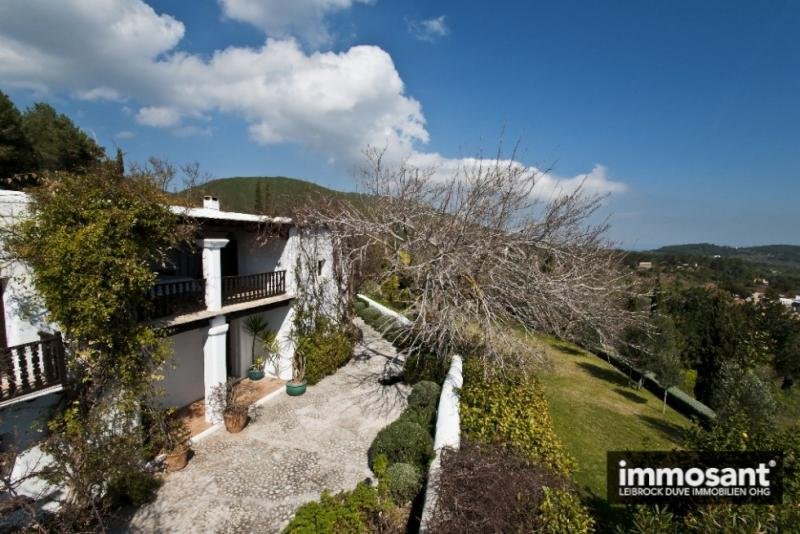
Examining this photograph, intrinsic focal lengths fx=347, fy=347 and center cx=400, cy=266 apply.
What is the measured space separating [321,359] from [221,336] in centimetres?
436

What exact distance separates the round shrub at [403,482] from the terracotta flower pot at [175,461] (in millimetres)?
5092

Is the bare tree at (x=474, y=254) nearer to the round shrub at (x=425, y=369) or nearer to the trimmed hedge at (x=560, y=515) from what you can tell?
the round shrub at (x=425, y=369)

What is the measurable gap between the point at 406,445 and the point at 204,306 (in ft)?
22.3

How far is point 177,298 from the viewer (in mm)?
9195

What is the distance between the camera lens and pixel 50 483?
619cm

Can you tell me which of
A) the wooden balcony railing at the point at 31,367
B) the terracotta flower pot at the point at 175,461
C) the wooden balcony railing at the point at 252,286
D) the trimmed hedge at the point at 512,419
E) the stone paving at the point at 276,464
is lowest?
the stone paving at the point at 276,464

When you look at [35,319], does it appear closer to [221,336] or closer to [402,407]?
[221,336]

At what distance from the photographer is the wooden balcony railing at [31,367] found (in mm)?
5879

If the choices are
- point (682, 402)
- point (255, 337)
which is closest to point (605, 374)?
point (682, 402)

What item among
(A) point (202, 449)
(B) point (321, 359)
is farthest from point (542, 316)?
(A) point (202, 449)

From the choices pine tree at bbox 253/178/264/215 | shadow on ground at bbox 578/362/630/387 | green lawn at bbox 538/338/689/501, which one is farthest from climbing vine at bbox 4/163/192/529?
shadow on ground at bbox 578/362/630/387

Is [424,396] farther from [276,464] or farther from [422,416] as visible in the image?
[276,464]

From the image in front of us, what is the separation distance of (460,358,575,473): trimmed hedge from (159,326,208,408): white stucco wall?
8.18m

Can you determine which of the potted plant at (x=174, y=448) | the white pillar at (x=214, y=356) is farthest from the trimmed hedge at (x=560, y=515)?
the white pillar at (x=214, y=356)
